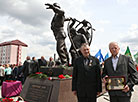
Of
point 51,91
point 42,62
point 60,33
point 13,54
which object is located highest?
point 13,54

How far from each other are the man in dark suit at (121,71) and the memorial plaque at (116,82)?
0.26 feet

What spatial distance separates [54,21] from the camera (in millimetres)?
6090


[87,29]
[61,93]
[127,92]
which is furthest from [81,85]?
[87,29]

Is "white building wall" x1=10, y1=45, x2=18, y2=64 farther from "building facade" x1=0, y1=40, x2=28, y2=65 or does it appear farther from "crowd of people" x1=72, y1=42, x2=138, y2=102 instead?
"crowd of people" x1=72, y1=42, x2=138, y2=102

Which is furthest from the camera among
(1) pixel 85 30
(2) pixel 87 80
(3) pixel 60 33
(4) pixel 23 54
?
(4) pixel 23 54

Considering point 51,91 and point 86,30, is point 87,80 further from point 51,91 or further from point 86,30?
point 86,30

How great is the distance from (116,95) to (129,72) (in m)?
0.43

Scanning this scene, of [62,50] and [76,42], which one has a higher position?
[76,42]

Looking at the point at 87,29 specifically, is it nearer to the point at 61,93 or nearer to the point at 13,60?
the point at 61,93

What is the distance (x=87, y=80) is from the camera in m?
2.28

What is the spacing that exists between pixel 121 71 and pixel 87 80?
0.58 m

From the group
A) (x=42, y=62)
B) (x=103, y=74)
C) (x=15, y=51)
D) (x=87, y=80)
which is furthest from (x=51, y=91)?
(x=15, y=51)

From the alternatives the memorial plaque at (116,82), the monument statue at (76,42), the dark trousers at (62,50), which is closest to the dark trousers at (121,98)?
the memorial plaque at (116,82)

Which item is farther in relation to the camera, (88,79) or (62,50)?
(62,50)
